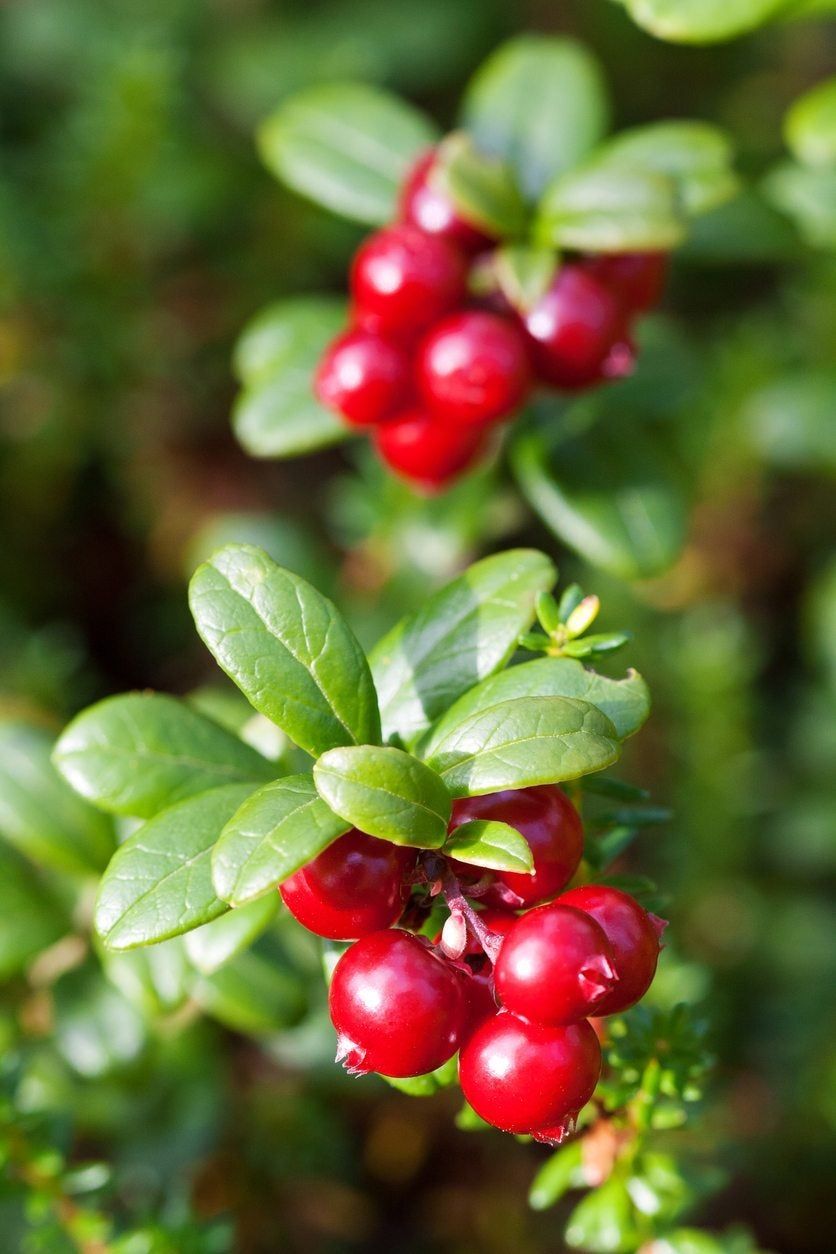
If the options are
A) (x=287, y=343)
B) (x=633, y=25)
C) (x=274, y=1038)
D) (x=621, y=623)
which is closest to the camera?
(x=287, y=343)

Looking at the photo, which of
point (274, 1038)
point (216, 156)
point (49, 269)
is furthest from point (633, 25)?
point (274, 1038)

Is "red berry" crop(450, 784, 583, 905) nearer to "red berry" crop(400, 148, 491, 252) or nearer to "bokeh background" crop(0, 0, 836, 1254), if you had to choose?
"bokeh background" crop(0, 0, 836, 1254)

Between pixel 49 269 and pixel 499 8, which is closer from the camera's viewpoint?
pixel 49 269

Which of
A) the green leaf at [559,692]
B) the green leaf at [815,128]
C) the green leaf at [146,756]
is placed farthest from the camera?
the green leaf at [815,128]

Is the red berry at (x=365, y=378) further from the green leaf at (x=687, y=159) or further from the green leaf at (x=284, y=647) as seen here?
the green leaf at (x=284, y=647)

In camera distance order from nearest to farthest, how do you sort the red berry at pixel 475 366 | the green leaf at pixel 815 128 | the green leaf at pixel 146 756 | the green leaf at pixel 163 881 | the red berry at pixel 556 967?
the red berry at pixel 556 967 < the green leaf at pixel 163 881 < the green leaf at pixel 146 756 < the red berry at pixel 475 366 < the green leaf at pixel 815 128

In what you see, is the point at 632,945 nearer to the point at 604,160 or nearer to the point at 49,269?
the point at 604,160

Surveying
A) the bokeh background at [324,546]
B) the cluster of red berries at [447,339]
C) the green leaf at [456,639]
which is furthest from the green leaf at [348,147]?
the green leaf at [456,639]
